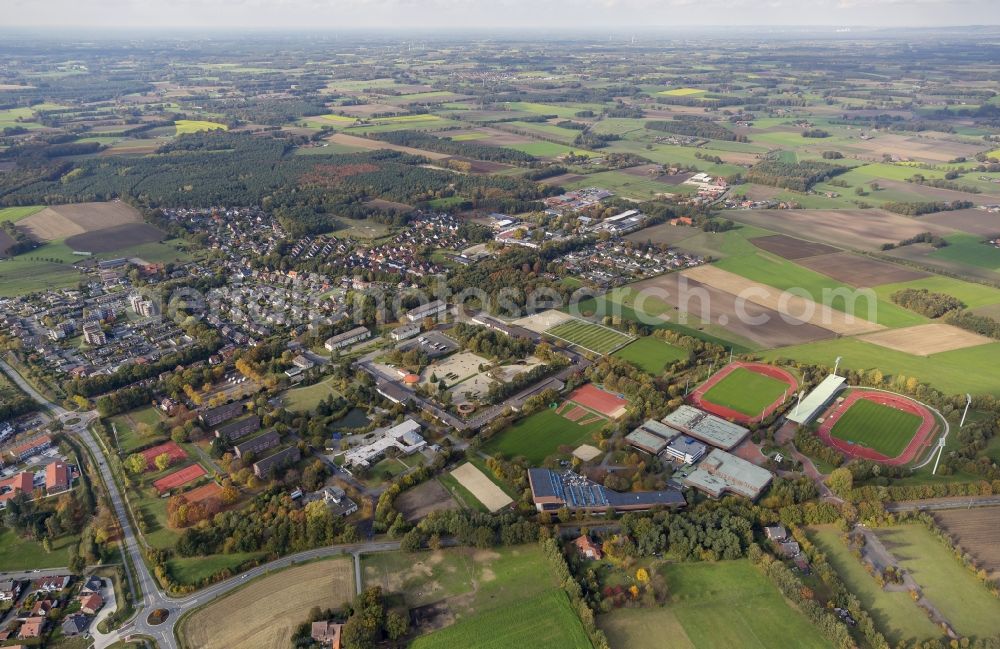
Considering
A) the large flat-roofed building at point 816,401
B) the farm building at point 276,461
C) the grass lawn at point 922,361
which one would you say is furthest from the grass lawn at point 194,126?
the large flat-roofed building at point 816,401

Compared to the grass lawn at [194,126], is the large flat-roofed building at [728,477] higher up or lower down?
lower down

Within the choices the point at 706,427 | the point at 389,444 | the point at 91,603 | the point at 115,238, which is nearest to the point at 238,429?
the point at 389,444

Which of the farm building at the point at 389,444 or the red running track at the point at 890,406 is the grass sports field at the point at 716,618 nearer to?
the red running track at the point at 890,406

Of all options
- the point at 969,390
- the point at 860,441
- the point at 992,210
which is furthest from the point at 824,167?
the point at 860,441

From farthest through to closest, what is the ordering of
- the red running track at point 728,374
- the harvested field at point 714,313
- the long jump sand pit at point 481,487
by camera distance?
the harvested field at point 714,313, the red running track at point 728,374, the long jump sand pit at point 481,487

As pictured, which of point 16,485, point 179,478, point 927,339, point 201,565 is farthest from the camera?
point 927,339

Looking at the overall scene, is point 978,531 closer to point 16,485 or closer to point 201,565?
point 201,565

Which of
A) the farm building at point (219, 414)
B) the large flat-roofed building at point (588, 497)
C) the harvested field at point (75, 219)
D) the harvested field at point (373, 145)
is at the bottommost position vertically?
the large flat-roofed building at point (588, 497)

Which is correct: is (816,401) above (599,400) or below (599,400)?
above
